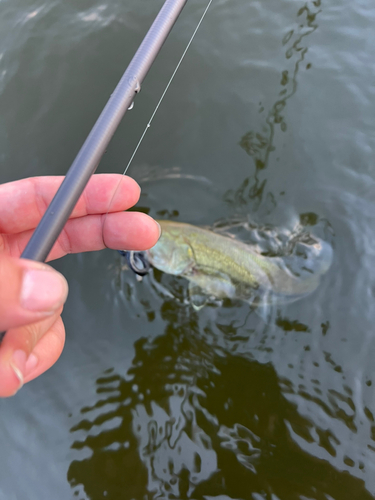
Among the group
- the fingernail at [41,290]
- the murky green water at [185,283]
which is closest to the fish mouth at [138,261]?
the murky green water at [185,283]

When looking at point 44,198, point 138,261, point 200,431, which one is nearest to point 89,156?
→ point 44,198

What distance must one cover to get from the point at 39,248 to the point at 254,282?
2.48 meters

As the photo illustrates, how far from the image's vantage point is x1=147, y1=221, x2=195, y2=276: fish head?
137 inches

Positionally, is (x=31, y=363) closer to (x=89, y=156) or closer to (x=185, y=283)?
(x=89, y=156)

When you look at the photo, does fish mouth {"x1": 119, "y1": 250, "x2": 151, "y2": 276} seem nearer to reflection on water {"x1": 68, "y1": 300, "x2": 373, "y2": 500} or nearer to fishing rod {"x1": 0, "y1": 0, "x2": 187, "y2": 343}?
reflection on water {"x1": 68, "y1": 300, "x2": 373, "y2": 500}

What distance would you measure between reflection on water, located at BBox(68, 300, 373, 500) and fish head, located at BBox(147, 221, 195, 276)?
0.63 m

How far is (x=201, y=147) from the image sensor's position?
405cm

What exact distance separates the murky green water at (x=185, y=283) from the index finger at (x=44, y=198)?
114 centimetres

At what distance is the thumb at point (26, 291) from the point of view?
120 cm

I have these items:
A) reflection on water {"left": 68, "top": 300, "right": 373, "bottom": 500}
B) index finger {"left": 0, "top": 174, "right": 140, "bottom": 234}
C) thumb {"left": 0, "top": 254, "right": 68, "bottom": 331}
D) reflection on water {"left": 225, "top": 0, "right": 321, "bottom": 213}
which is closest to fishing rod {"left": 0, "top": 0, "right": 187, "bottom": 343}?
thumb {"left": 0, "top": 254, "right": 68, "bottom": 331}

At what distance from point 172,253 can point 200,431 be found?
65.7 inches

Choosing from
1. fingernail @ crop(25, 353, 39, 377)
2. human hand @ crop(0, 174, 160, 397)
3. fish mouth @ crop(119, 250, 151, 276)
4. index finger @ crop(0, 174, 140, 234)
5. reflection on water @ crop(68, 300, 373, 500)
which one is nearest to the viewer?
fingernail @ crop(25, 353, 39, 377)

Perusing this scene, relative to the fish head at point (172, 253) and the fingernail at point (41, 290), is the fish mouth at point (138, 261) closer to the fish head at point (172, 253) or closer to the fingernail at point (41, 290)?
the fish head at point (172, 253)

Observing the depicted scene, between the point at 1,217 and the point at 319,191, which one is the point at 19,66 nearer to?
the point at 1,217
